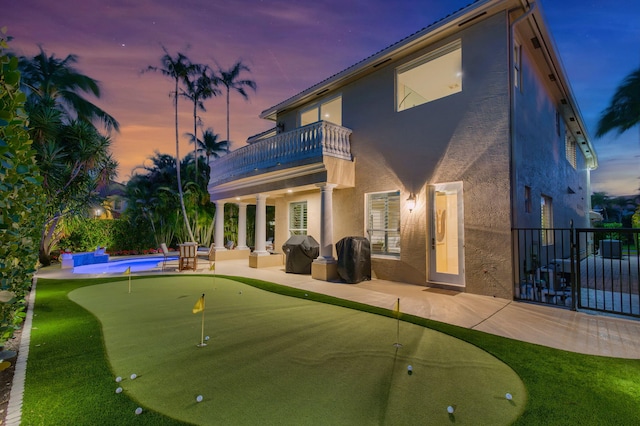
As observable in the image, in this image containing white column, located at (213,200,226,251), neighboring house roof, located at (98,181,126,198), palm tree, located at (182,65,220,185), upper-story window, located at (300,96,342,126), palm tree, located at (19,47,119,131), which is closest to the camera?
upper-story window, located at (300,96,342,126)

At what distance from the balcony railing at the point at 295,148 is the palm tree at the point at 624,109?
1312cm

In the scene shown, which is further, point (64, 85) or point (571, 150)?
point (64, 85)

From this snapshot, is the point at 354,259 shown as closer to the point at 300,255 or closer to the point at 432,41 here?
the point at 300,255

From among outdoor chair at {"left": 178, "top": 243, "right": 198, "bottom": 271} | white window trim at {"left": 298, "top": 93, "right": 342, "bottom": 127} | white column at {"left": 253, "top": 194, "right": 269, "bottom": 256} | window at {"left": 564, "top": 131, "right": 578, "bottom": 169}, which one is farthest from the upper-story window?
window at {"left": 564, "top": 131, "right": 578, "bottom": 169}

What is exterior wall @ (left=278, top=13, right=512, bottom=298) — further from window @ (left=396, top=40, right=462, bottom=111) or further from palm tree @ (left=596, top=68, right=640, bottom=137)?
palm tree @ (left=596, top=68, right=640, bottom=137)

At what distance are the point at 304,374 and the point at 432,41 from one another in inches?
357

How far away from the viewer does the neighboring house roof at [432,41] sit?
706 cm

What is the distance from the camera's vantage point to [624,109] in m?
13.2

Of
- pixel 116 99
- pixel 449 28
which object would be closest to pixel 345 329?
pixel 449 28

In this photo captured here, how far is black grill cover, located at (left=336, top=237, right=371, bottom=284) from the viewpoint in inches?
350

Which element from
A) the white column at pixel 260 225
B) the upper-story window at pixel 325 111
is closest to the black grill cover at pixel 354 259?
the white column at pixel 260 225

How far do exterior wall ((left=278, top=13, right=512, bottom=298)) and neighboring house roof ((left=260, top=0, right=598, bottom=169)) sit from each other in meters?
0.26

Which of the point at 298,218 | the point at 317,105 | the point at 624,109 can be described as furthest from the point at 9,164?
the point at 624,109

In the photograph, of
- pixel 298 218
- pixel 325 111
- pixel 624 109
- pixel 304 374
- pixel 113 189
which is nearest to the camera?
pixel 304 374
